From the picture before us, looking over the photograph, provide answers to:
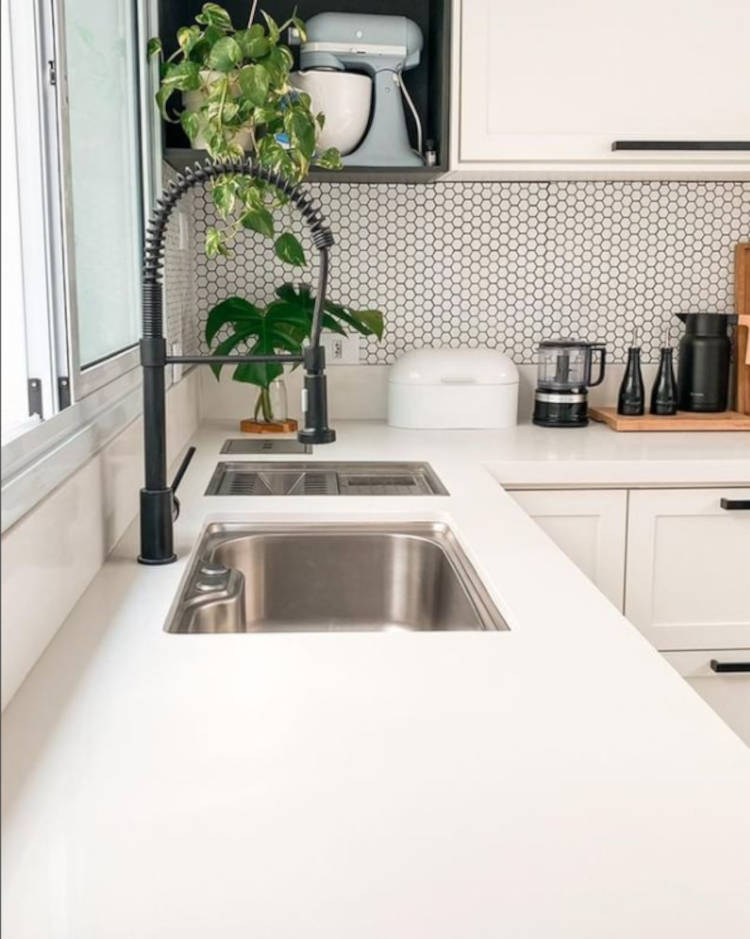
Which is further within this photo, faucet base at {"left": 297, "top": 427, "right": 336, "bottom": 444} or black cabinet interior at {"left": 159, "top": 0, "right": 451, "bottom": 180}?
black cabinet interior at {"left": 159, "top": 0, "right": 451, "bottom": 180}

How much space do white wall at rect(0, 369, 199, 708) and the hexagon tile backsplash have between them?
4.17 feet

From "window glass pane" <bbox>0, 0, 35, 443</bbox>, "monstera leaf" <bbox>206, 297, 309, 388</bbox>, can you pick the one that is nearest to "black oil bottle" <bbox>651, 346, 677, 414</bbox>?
"monstera leaf" <bbox>206, 297, 309, 388</bbox>

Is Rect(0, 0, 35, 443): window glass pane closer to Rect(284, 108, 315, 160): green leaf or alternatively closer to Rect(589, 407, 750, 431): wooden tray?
Rect(284, 108, 315, 160): green leaf

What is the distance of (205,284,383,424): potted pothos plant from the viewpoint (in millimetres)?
2490

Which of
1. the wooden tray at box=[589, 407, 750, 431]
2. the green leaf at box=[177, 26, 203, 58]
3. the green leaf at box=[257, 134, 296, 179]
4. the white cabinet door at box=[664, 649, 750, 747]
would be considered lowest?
the white cabinet door at box=[664, 649, 750, 747]

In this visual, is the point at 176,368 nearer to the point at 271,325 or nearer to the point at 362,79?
the point at 271,325

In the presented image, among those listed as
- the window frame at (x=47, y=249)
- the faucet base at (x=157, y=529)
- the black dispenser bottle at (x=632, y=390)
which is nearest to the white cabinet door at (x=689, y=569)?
the black dispenser bottle at (x=632, y=390)

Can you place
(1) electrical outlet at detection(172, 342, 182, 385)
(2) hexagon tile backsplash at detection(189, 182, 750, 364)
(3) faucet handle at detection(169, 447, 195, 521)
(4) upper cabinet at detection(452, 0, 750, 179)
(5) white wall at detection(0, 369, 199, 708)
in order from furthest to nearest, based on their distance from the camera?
(2) hexagon tile backsplash at detection(189, 182, 750, 364), (4) upper cabinet at detection(452, 0, 750, 179), (1) electrical outlet at detection(172, 342, 182, 385), (3) faucet handle at detection(169, 447, 195, 521), (5) white wall at detection(0, 369, 199, 708)

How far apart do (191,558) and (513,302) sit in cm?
169

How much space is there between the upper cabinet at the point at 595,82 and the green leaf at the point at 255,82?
488mm

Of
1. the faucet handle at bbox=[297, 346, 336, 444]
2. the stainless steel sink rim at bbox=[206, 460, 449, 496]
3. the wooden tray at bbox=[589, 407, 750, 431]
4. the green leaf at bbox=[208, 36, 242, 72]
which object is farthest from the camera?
the wooden tray at bbox=[589, 407, 750, 431]

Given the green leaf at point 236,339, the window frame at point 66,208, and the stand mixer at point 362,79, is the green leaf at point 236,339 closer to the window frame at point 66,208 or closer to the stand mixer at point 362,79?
the stand mixer at point 362,79

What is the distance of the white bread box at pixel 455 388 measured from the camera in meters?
2.64

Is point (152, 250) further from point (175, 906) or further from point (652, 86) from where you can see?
point (652, 86)
